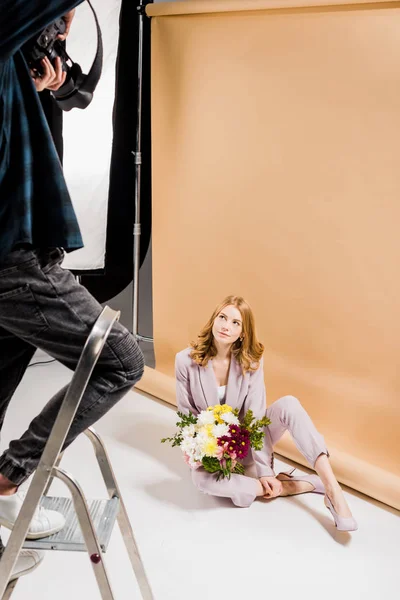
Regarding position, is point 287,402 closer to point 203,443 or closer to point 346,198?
point 203,443

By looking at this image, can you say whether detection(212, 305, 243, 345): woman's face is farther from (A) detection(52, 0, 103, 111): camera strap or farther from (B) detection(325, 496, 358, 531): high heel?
(A) detection(52, 0, 103, 111): camera strap

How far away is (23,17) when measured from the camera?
1.24 metres

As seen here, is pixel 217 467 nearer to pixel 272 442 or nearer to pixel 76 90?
pixel 272 442

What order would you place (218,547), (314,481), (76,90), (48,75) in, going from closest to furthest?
(48,75) < (76,90) < (218,547) < (314,481)

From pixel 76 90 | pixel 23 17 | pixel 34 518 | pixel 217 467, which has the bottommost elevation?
pixel 217 467

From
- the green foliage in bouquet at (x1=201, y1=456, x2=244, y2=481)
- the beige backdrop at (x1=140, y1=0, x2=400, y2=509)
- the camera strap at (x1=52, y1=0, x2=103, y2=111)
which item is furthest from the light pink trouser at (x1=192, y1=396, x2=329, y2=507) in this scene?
the camera strap at (x1=52, y1=0, x2=103, y2=111)

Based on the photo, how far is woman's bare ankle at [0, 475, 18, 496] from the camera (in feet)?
4.90

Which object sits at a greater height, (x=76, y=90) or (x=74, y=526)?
(x=76, y=90)

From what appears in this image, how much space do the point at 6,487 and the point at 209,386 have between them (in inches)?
62.0

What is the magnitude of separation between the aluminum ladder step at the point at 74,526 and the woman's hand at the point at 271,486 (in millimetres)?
1292

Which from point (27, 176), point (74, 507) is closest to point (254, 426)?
point (74, 507)

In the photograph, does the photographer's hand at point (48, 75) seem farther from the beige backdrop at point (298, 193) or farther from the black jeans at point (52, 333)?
the beige backdrop at point (298, 193)

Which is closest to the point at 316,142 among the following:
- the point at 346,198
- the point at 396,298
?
the point at 346,198

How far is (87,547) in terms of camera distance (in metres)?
1.45
